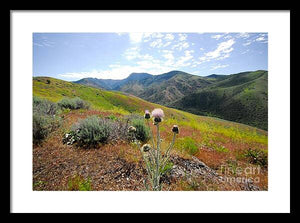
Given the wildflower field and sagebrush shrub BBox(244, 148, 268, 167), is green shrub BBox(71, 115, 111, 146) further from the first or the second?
sagebrush shrub BBox(244, 148, 268, 167)

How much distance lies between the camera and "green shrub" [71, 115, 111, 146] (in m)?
2.30

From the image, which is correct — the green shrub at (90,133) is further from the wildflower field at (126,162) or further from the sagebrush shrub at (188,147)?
the sagebrush shrub at (188,147)

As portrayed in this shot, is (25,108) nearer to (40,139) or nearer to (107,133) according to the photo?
(40,139)

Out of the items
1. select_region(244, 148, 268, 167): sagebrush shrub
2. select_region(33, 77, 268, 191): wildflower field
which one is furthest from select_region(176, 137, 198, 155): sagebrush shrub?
select_region(244, 148, 268, 167): sagebrush shrub

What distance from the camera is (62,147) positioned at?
87.4 inches

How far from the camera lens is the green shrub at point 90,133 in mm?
2303

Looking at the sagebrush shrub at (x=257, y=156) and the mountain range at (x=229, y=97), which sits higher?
the mountain range at (x=229, y=97)

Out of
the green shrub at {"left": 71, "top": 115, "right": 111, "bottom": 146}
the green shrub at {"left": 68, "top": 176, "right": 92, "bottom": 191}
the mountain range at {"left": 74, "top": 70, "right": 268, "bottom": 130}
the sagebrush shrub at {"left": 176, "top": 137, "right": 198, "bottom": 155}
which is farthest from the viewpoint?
Answer: the mountain range at {"left": 74, "top": 70, "right": 268, "bottom": 130}

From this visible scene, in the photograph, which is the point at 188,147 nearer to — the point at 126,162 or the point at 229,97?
the point at 126,162

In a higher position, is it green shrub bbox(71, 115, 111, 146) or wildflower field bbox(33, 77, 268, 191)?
green shrub bbox(71, 115, 111, 146)

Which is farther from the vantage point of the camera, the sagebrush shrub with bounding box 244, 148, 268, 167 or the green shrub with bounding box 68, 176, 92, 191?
the sagebrush shrub with bounding box 244, 148, 268, 167

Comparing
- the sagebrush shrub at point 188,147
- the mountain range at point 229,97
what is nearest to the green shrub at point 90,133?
the sagebrush shrub at point 188,147
